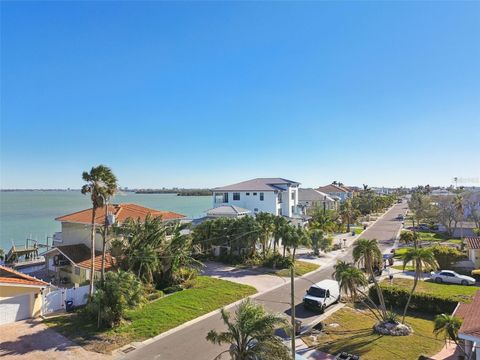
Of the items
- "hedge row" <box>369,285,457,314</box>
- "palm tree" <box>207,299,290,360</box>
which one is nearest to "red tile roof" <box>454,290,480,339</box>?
"palm tree" <box>207,299,290,360</box>

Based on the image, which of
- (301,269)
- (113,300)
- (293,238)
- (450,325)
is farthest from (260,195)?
(450,325)

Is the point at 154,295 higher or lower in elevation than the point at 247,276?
higher

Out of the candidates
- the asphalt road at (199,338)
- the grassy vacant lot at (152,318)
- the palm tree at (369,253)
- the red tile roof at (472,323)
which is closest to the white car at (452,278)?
the asphalt road at (199,338)

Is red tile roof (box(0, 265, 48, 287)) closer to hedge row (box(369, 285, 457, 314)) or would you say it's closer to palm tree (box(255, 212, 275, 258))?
palm tree (box(255, 212, 275, 258))

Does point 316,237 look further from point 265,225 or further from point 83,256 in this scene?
point 83,256

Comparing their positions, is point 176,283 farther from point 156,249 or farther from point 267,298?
point 267,298

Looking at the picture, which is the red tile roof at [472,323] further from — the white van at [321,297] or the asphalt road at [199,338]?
→ the asphalt road at [199,338]
